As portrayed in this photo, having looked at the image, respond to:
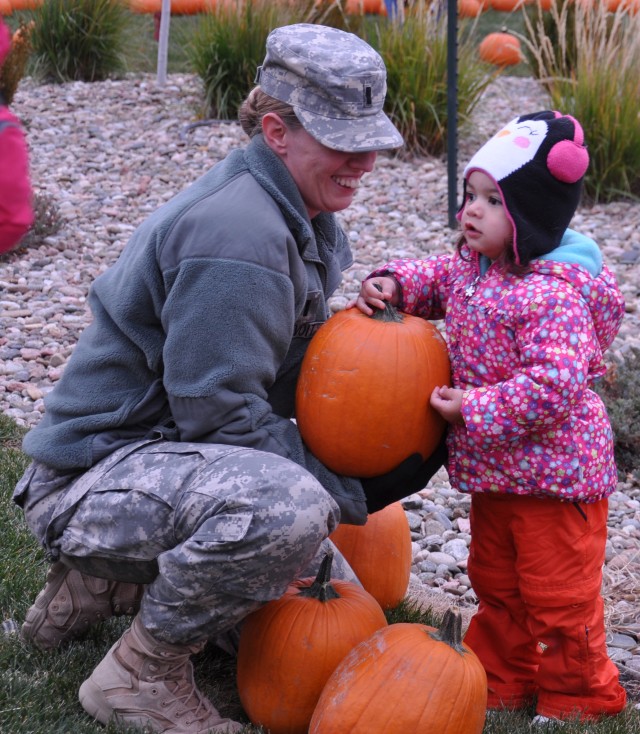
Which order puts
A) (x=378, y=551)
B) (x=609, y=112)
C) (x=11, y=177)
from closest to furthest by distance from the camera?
(x=11, y=177), (x=378, y=551), (x=609, y=112)

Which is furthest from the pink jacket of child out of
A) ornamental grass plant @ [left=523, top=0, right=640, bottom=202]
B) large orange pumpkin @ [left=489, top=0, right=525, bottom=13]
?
large orange pumpkin @ [left=489, top=0, right=525, bottom=13]

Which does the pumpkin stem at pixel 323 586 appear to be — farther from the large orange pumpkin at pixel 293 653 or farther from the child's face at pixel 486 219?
the child's face at pixel 486 219

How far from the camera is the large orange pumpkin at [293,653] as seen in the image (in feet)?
9.12

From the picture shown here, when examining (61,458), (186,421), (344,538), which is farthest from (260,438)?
(344,538)

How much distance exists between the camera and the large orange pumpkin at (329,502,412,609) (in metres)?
3.46

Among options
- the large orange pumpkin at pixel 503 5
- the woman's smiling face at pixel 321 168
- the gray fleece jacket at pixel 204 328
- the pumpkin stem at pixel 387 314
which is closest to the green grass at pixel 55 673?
the gray fleece jacket at pixel 204 328

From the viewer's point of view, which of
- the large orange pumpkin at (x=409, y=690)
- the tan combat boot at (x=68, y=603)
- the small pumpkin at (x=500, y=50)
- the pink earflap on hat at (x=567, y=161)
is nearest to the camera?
the large orange pumpkin at (x=409, y=690)

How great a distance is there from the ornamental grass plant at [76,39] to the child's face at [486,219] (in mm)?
8729

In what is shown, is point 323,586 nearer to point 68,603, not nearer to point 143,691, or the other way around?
point 143,691

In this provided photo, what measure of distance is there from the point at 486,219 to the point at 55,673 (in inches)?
67.4

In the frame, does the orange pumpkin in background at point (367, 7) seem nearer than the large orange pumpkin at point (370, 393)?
No

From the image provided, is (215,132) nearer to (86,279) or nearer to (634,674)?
(86,279)

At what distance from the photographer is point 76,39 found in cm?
1080

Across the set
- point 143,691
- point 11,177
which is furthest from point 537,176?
point 143,691
